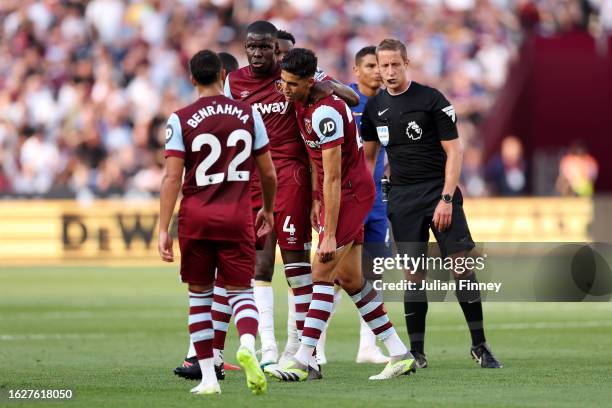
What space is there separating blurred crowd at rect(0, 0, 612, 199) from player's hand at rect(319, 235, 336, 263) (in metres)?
16.0

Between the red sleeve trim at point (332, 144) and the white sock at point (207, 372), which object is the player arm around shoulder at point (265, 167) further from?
the white sock at point (207, 372)

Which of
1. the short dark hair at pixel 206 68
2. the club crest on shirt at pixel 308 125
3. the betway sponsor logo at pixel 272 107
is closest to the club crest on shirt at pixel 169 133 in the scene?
Answer: the short dark hair at pixel 206 68

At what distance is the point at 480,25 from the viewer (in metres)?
31.0

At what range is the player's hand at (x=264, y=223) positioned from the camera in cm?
932

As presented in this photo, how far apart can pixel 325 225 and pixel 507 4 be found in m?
23.3

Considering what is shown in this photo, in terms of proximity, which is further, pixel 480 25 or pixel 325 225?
pixel 480 25

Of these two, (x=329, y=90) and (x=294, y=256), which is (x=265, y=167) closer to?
(x=329, y=90)

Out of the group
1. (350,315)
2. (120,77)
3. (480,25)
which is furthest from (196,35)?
(350,315)

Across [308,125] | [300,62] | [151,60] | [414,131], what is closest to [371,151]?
[414,131]

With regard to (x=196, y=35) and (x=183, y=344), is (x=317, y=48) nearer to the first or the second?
(x=196, y=35)

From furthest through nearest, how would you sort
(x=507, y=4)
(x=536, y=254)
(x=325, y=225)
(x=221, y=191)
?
(x=507, y=4) → (x=536, y=254) → (x=325, y=225) → (x=221, y=191)

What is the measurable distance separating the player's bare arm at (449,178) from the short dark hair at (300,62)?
63.9 inches

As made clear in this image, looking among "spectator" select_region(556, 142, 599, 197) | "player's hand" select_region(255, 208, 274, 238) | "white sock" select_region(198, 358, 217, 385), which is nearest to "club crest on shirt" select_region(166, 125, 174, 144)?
"player's hand" select_region(255, 208, 274, 238)

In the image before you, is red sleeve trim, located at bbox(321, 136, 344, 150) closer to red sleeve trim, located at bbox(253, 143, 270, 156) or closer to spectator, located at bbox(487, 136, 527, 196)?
red sleeve trim, located at bbox(253, 143, 270, 156)
